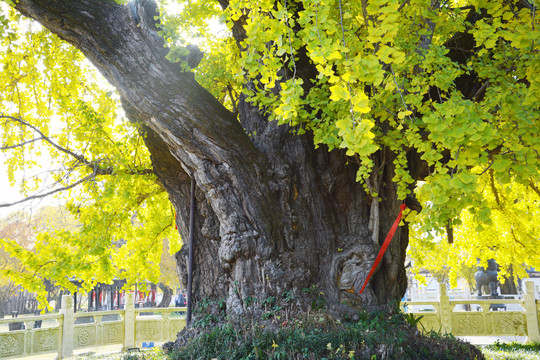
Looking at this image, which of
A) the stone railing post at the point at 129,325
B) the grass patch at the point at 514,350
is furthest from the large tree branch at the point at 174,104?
the stone railing post at the point at 129,325

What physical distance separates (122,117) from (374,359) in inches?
203

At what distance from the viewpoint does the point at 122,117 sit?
6781 millimetres

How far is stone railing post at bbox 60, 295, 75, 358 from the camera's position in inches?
428

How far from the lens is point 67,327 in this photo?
11000mm

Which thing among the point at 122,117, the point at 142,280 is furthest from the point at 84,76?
the point at 142,280

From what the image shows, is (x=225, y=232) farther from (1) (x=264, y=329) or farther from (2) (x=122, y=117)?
(2) (x=122, y=117)

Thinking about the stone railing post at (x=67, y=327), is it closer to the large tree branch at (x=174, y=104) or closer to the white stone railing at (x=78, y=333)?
the white stone railing at (x=78, y=333)

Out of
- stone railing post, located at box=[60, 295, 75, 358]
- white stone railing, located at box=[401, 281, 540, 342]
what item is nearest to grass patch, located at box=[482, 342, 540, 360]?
white stone railing, located at box=[401, 281, 540, 342]

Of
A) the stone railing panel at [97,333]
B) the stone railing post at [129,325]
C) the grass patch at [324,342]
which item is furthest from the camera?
the stone railing post at [129,325]

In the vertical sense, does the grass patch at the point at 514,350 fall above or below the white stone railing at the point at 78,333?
below

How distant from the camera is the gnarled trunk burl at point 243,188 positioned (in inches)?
187

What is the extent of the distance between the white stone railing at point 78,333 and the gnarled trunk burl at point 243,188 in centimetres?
604

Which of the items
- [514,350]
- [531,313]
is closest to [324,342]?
[514,350]

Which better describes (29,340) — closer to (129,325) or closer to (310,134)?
(129,325)
